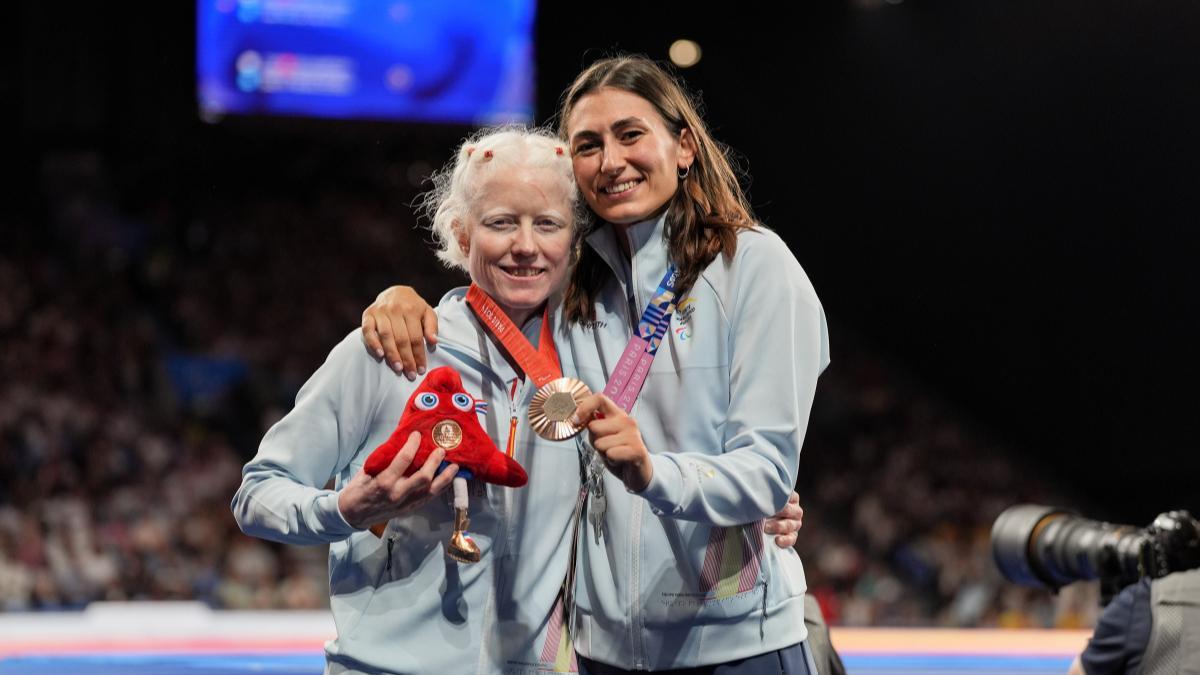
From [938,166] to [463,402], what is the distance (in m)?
9.54

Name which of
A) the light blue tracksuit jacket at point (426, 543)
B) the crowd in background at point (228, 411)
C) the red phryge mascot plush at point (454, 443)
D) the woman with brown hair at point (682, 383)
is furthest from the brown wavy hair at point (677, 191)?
the crowd in background at point (228, 411)

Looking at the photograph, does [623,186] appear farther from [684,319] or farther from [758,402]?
[758,402]

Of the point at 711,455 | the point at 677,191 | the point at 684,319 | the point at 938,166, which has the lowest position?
the point at 711,455

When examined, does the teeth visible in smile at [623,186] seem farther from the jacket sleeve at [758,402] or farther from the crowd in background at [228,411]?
the crowd in background at [228,411]

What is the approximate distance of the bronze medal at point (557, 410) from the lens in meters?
1.72

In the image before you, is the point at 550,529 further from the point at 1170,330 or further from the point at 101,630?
the point at 1170,330

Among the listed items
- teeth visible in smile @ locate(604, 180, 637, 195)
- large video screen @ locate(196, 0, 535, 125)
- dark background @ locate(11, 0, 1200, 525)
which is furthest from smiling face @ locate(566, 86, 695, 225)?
large video screen @ locate(196, 0, 535, 125)

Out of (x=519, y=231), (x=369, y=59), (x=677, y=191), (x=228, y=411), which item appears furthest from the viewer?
(x=369, y=59)

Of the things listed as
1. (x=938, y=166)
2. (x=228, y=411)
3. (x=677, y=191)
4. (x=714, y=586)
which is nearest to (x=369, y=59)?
(x=228, y=411)

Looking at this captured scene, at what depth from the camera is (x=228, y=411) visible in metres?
9.84

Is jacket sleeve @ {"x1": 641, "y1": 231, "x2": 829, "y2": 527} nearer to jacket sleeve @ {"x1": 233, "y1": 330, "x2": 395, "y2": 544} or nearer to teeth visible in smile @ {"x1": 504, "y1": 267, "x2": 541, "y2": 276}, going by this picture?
teeth visible in smile @ {"x1": 504, "y1": 267, "x2": 541, "y2": 276}

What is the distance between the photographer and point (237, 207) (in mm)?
11945

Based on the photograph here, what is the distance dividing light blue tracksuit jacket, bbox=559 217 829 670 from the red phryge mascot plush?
0.23 meters

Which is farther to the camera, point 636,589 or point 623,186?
point 623,186
